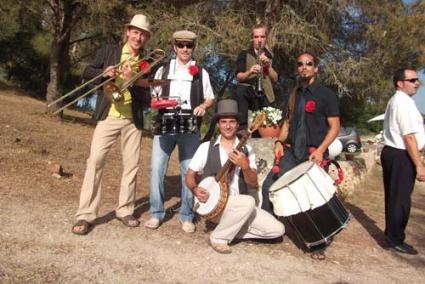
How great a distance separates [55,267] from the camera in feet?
12.2

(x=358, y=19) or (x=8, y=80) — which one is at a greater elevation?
(x=358, y=19)

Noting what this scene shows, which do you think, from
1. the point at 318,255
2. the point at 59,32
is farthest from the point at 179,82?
the point at 59,32

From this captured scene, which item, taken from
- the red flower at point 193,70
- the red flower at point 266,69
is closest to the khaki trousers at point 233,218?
the red flower at point 193,70

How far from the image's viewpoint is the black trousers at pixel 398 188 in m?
4.95

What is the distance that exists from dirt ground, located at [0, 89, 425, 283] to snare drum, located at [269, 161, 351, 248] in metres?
0.28

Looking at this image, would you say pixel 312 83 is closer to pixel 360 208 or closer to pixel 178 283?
pixel 178 283

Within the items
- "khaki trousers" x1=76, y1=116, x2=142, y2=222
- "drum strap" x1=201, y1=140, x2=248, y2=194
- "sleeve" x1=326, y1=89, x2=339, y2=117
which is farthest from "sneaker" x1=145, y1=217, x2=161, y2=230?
"sleeve" x1=326, y1=89, x2=339, y2=117

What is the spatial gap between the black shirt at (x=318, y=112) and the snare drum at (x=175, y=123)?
3.78 ft

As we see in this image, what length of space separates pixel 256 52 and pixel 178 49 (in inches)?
56.8

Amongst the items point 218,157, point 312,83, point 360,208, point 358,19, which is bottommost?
point 360,208

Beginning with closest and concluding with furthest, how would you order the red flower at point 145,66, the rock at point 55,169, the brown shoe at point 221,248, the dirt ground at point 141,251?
the dirt ground at point 141,251
the brown shoe at point 221,248
the red flower at point 145,66
the rock at point 55,169

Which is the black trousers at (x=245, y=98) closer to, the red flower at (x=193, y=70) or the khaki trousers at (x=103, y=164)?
the red flower at (x=193, y=70)

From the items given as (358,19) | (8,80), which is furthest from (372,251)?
(8,80)

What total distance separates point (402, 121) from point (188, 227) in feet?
7.93
